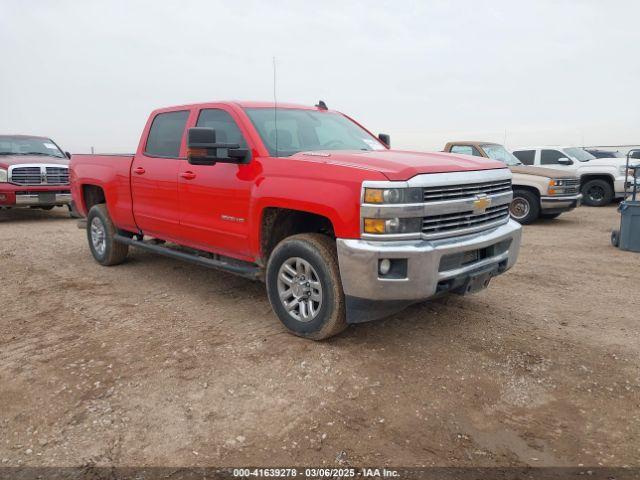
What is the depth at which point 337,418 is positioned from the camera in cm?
297

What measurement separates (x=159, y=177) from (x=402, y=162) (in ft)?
9.20

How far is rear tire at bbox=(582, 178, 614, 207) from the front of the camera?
13789 millimetres

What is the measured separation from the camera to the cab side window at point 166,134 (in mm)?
5258

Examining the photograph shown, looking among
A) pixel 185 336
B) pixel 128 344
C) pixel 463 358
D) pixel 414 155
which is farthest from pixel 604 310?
pixel 128 344

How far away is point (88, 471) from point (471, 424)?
2031mm

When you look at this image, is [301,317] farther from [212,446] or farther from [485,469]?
[485,469]

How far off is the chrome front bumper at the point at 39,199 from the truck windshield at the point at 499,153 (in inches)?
368

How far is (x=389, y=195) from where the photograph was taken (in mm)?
3357

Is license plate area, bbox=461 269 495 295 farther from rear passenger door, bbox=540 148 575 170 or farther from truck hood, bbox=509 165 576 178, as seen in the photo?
rear passenger door, bbox=540 148 575 170

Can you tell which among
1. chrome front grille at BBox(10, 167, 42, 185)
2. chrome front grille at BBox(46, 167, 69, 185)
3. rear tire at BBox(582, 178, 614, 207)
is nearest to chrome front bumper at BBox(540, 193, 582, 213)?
rear tire at BBox(582, 178, 614, 207)

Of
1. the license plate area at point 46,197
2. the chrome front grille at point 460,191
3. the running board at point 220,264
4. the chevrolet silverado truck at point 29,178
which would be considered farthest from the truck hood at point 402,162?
the license plate area at point 46,197

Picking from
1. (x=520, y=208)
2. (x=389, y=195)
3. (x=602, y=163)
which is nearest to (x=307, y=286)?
(x=389, y=195)

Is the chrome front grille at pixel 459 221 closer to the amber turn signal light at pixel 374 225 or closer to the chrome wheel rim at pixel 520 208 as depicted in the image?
the amber turn signal light at pixel 374 225

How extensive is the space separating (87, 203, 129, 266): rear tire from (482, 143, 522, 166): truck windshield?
8063 millimetres
